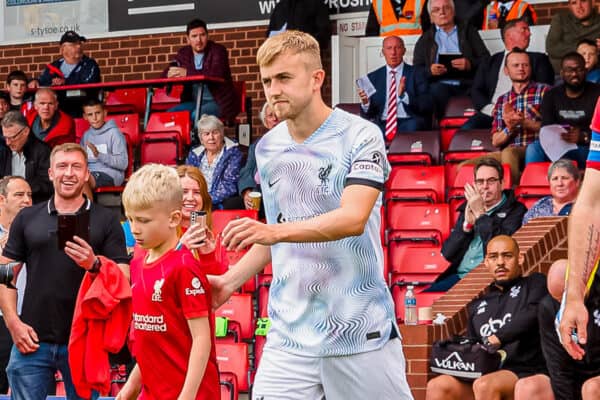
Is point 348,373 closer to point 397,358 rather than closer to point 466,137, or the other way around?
point 397,358

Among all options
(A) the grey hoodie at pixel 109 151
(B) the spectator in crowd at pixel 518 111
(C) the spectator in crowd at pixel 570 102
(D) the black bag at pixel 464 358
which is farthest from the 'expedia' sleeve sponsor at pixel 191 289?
(A) the grey hoodie at pixel 109 151

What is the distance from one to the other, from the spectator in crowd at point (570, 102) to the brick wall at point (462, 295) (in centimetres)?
189

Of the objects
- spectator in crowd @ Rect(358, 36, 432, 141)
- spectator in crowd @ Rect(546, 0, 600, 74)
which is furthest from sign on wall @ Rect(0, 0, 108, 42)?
spectator in crowd @ Rect(546, 0, 600, 74)

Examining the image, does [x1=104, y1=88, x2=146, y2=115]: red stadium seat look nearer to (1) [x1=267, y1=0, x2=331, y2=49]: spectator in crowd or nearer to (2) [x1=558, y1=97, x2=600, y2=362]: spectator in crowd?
(1) [x1=267, y1=0, x2=331, y2=49]: spectator in crowd

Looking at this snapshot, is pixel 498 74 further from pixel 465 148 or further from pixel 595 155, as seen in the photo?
pixel 595 155

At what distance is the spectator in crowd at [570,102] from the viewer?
12.1 meters

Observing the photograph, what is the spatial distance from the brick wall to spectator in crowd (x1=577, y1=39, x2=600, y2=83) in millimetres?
2773

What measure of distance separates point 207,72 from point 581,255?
36.2 feet

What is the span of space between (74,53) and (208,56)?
2.07m

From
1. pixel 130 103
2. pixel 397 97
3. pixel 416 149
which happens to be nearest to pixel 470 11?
pixel 397 97

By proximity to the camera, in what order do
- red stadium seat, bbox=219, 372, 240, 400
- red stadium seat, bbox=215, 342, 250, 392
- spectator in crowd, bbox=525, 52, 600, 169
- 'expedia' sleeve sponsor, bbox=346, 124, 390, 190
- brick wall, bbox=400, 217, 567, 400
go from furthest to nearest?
1. spectator in crowd, bbox=525, 52, 600, 169
2. red stadium seat, bbox=215, 342, 250, 392
3. red stadium seat, bbox=219, 372, 240, 400
4. brick wall, bbox=400, 217, 567, 400
5. 'expedia' sleeve sponsor, bbox=346, 124, 390, 190

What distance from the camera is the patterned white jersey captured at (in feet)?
16.1

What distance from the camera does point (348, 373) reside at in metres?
4.89

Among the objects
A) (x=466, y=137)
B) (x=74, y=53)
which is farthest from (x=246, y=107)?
(x=466, y=137)
